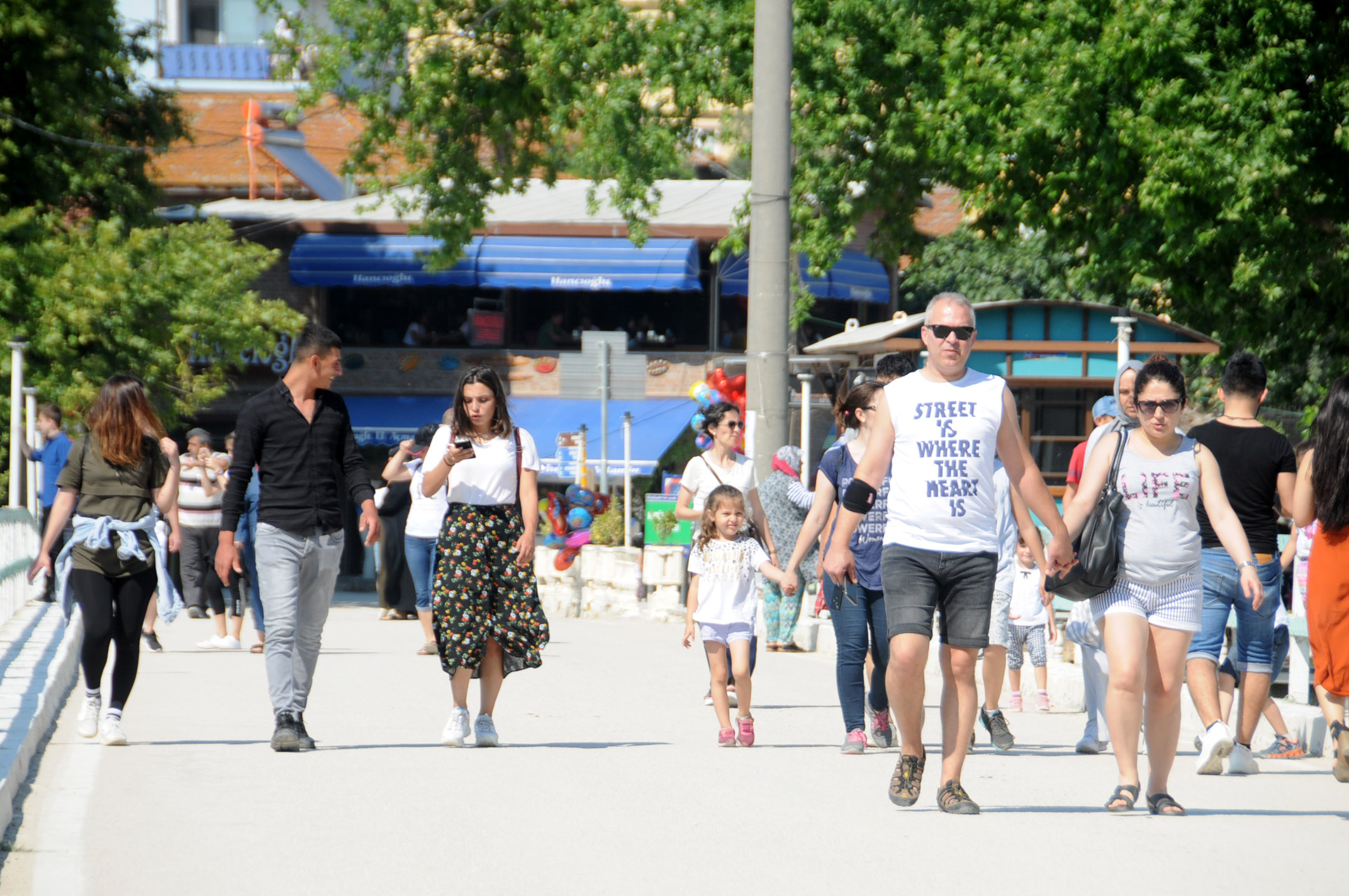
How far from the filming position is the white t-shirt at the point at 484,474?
27.4 ft

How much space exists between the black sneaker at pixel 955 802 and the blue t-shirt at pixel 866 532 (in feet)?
5.63

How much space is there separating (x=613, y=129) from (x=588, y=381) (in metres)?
4.17

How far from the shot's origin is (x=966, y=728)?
21.3 feet

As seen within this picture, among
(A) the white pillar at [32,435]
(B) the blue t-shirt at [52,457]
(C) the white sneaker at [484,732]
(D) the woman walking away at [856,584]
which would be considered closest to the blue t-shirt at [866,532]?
(D) the woman walking away at [856,584]

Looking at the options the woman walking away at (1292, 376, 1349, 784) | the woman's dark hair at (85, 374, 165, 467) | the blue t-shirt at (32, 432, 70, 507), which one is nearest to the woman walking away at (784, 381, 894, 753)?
the woman walking away at (1292, 376, 1349, 784)

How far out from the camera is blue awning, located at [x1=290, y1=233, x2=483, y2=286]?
32500mm

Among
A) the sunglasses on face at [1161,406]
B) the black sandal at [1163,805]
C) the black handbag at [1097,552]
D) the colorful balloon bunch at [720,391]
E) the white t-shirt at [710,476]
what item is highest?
the colorful balloon bunch at [720,391]

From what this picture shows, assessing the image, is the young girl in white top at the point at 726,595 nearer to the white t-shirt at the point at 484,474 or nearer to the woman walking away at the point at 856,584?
the woman walking away at the point at 856,584

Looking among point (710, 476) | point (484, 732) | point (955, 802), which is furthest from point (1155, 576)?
point (710, 476)

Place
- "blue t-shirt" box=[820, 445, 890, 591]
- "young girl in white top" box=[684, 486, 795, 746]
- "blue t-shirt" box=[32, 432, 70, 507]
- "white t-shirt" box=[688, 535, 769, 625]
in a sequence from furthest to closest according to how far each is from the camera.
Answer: "blue t-shirt" box=[32, 432, 70, 507] → "white t-shirt" box=[688, 535, 769, 625] → "young girl in white top" box=[684, 486, 795, 746] → "blue t-shirt" box=[820, 445, 890, 591]

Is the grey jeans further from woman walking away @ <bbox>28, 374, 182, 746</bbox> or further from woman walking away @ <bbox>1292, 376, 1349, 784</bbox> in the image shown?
woman walking away @ <bbox>1292, 376, 1349, 784</bbox>

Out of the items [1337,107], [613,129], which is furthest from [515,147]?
[1337,107]

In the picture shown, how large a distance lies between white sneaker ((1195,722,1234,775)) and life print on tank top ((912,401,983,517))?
1796 mm

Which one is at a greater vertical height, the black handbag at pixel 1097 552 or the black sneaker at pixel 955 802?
the black handbag at pixel 1097 552
